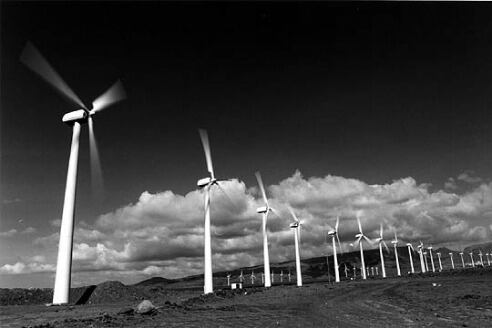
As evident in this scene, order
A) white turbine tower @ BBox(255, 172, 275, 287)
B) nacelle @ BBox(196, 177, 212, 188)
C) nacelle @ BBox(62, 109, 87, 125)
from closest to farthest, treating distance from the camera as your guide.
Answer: nacelle @ BBox(62, 109, 87, 125)
nacelle @ BBox(196, 177, 212, 188)
white turbine tower @ BBox(255, 172, 275, 287)

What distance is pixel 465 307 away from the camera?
131 ft

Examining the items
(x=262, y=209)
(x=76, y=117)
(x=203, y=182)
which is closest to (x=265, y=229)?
(x=262, y=209)

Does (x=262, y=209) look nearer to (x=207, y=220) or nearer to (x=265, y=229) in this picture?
(x=265, y=229)

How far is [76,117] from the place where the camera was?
50750 mm

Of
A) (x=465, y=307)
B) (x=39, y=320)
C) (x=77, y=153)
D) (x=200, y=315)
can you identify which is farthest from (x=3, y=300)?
(x=465, y=307)

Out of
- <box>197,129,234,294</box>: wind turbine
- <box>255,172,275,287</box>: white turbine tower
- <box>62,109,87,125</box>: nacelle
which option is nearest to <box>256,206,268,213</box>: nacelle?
<box>255,172,275,287</box>: white turbine tower

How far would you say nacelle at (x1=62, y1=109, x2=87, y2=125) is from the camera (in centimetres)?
5064

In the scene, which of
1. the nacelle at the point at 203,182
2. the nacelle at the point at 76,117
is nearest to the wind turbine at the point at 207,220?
the nacelle at the point at 203,182

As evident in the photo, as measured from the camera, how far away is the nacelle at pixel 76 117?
166ft

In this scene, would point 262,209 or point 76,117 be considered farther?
point 262,209

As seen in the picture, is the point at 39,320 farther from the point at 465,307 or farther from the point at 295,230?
the point at 295,230

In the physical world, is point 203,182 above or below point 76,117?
below

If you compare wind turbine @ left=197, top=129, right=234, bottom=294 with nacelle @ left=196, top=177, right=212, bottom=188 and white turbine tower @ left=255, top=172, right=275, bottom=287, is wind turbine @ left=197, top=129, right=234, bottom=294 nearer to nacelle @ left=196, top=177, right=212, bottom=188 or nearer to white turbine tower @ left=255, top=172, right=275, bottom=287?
nacelle @ left=196, top=177, right=212, bottom=188

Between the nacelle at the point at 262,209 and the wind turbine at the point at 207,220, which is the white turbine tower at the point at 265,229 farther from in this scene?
the wind turbine at the point at 207,220
